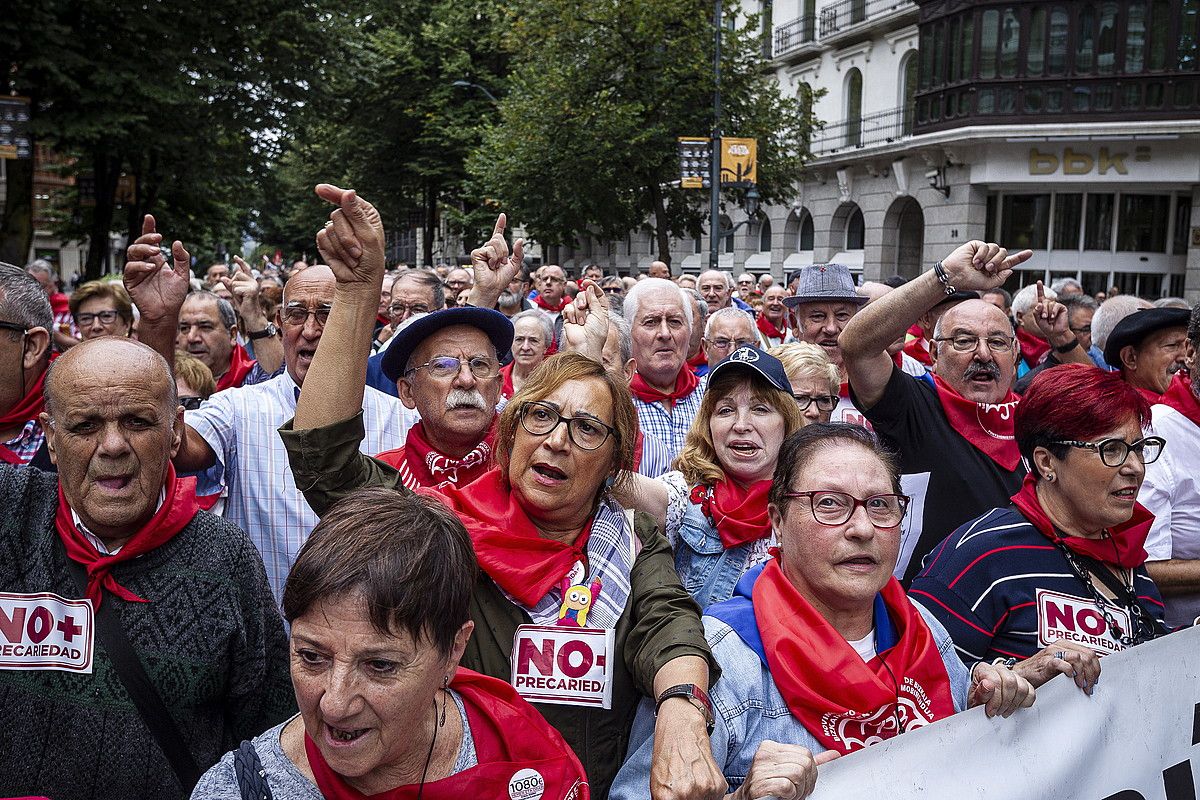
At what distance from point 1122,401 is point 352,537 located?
7.19 ft

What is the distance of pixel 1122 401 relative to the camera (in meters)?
3.07

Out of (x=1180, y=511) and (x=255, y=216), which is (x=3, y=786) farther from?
(x=255, y=216)

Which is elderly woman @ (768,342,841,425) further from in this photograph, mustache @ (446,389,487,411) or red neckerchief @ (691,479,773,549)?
mustache @ (446,389,487,411)

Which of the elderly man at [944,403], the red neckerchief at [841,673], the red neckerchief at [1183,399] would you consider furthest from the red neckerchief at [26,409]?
the red neckerchief at [1183,399]

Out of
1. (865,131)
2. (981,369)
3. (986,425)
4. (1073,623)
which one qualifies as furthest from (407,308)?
(865,131)

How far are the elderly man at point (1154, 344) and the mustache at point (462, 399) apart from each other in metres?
2.95

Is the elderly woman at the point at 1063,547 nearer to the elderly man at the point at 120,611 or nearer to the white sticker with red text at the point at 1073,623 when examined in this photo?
the white sticker with red text at the point at 1073,623

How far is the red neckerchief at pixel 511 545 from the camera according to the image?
2.45 metres

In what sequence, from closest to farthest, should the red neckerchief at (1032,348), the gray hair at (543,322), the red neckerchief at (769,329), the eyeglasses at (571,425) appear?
the eyeglasses at (571,425) → the gray hair at (543,322) → the red neckerchief at (1032,348) → the red neckerchief at (769,329)

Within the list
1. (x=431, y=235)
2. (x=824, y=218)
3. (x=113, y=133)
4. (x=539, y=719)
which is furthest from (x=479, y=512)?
(x=431, y=235)

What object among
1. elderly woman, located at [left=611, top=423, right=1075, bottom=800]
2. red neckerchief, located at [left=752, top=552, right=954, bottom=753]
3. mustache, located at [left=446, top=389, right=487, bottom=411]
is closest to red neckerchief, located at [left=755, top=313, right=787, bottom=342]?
mustache, located at [left=446, top=389, right=487, bottom=411]

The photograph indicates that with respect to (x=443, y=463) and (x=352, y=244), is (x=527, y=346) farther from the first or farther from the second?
(x=352, y=244)

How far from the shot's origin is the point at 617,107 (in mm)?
22406

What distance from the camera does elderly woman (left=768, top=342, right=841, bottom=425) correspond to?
4176 millimetres
